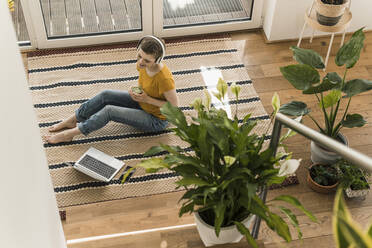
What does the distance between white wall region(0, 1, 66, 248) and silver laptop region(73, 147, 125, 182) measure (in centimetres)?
98

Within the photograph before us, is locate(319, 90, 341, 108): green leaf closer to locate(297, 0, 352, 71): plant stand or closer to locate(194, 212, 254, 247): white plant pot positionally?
locate(194, 212, 254, 247): white plant pot

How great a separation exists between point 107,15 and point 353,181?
2237mm

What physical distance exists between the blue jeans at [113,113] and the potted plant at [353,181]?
1.16m

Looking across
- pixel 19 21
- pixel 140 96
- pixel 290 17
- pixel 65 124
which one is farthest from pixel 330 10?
pixel 19 21

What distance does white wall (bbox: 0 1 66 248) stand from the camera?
134cm

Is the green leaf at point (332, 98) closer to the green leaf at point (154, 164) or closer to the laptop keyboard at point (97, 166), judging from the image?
the green leaf at point (154, 164)

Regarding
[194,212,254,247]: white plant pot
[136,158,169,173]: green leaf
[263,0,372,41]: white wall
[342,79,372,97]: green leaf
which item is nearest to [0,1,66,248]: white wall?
[136,158,169,173]: green leaf

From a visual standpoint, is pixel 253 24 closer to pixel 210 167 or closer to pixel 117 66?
pixel 117 66

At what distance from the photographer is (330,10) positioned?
3400 mm

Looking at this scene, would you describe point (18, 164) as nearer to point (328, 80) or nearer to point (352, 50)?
point (328, 80)

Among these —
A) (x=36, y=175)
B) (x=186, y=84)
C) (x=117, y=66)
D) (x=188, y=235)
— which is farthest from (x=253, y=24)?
(x=36, y=175)

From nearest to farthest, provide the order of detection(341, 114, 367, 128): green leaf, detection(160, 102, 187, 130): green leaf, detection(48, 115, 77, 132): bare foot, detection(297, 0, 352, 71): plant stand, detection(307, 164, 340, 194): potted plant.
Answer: detection(160, 102, 187, 130): green leaf → detection(341, 114, 367, 128): green leaf → detection(307, 164, 340, 194): potted plant → detection(48, 115, 77, 132): bare foot → detection(297, 0, 352, 71): plant stand

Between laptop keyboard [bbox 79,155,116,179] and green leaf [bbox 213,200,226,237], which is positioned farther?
laptop keyboard [bbox 79,155,116,179]

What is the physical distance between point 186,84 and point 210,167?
1616mm
